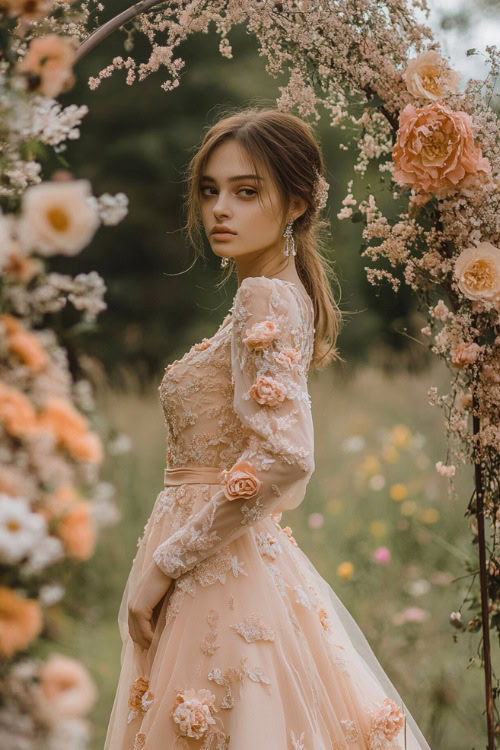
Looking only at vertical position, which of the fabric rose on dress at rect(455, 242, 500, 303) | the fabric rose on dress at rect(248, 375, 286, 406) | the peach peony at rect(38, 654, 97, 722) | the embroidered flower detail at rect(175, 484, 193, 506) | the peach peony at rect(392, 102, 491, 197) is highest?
the peach peony at rect(392, 102, 491, 197)

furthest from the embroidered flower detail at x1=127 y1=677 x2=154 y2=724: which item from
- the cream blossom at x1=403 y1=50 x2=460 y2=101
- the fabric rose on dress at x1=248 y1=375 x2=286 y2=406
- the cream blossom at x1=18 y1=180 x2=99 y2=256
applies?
the cream blossom at x1=403 y1=50 x2=460 y2=101

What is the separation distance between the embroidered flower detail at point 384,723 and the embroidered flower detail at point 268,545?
15.8 inches

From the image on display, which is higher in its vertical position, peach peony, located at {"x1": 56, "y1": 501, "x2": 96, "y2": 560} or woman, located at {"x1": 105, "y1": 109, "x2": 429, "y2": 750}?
woman, located at {"x1": 105, "y1": 109, "x2": 429, "y2": 750}

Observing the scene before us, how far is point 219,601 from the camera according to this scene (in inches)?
68.7

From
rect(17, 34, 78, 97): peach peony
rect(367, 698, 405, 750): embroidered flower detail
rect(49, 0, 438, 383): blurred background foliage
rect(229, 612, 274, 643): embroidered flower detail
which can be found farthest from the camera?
rect(49, 0, 438, 383): blurred background foliage

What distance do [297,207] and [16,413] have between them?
4.51 feet

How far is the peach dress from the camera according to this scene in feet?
5.40

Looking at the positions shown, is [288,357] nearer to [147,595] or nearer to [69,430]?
[147,595]

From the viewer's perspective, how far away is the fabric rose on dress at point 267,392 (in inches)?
66.1

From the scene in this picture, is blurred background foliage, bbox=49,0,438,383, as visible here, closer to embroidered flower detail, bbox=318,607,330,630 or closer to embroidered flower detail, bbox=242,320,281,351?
embroidered flower detail, bbox=318,607,330,630

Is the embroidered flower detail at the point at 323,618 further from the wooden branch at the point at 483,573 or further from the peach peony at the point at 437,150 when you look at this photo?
the peach peony at the point at 437,150

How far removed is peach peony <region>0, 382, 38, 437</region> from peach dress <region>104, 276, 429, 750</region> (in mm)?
814

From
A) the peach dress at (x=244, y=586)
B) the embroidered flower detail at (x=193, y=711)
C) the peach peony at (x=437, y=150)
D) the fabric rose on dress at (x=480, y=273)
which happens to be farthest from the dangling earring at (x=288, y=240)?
the embroidered flower detail at (x=193, y=711)

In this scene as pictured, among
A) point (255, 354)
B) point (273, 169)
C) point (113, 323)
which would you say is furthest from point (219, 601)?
point (113, 323)
